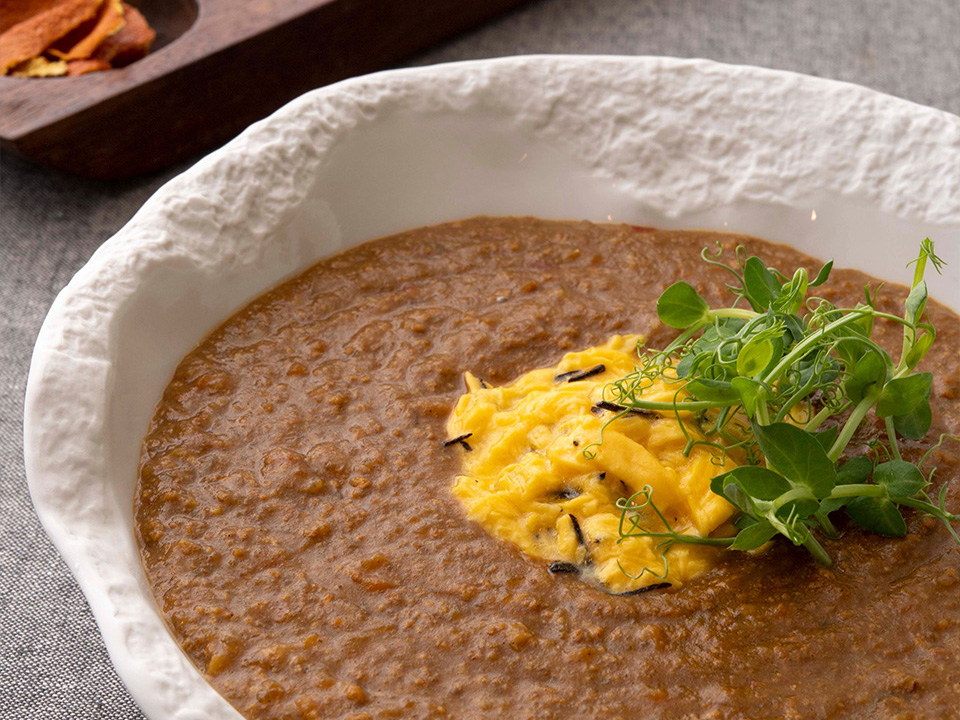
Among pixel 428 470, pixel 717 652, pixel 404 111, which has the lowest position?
pixel 717 652

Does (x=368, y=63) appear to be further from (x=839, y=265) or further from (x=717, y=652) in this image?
(x=717, y=652)

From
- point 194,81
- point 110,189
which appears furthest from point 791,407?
point 110,189

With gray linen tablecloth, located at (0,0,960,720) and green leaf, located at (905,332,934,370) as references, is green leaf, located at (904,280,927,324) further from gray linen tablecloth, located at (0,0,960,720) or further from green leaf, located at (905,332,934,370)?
gray linen tablecloth, located at (0,0,960,720)

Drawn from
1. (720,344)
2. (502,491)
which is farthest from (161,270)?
(720,344)

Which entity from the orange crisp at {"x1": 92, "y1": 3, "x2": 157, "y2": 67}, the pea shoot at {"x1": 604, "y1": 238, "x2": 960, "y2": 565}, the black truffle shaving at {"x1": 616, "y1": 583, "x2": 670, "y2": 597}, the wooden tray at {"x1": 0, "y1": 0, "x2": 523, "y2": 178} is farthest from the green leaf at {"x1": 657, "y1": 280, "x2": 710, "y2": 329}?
the orange crisp at {"x1": 92, "y1": 3, "x2": 157, "y2": 67}

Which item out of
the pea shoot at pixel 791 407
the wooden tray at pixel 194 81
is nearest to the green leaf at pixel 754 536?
the pea shoot at pixel 791 407
